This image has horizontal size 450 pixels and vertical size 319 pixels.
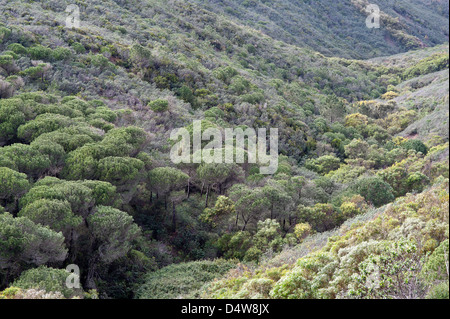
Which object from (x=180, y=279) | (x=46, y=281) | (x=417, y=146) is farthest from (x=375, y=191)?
(x=46, y=281)

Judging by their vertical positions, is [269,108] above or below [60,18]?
below

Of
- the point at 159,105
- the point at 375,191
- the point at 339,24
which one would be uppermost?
the point at 339,24

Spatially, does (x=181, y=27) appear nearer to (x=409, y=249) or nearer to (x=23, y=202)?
(x=23, y=202)

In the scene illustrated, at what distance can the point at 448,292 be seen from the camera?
6.04m

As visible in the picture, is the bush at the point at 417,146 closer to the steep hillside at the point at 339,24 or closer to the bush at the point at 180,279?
the bush at the point at 180,279

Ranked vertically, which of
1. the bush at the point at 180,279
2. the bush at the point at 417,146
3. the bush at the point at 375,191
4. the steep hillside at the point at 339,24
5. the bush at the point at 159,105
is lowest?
the bush at the point at 180,279

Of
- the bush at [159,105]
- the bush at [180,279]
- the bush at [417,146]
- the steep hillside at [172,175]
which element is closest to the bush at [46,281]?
the steep hillside at [172,175]

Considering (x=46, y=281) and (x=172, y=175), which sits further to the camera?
(x=172, y=175)

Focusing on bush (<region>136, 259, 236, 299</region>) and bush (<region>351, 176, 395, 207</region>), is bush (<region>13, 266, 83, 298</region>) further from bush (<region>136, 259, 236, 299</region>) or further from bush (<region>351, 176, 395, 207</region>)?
bush (<region>351, 176, 395, 207</region>)

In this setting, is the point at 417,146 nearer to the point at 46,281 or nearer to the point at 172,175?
the point at 172,175

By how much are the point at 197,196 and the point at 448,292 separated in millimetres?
14217

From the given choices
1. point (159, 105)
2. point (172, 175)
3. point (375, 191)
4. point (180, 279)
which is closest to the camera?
point (180, 279)

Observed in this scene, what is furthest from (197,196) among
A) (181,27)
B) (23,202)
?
(181,27)
